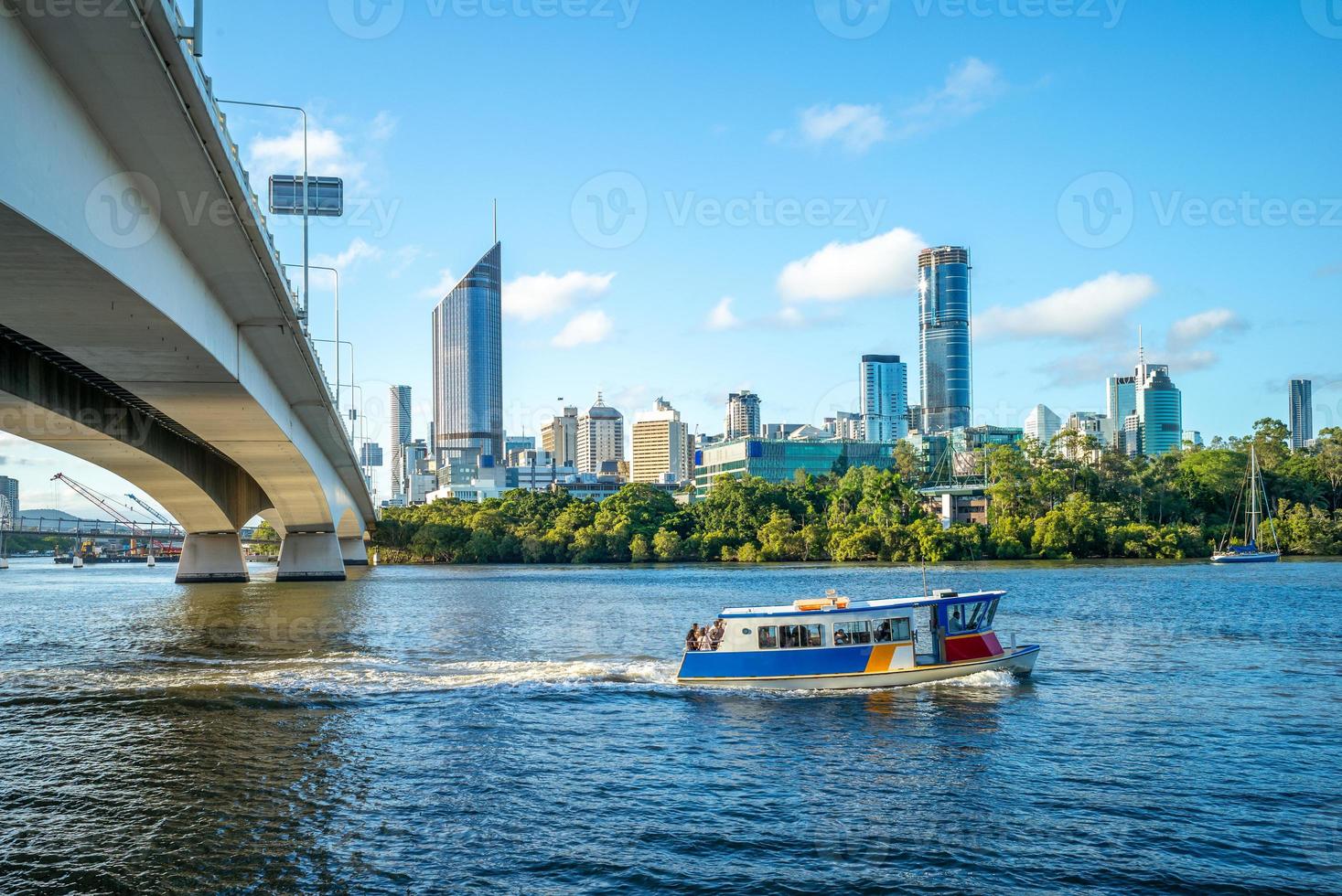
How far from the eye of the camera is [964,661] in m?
33.0

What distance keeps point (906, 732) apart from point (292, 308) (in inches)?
871

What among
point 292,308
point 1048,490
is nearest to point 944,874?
point 292,308

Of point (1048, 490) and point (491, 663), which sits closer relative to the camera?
point (491, 663)

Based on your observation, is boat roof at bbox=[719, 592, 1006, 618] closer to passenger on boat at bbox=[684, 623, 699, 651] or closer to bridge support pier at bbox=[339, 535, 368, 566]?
passenger on boat at bbox=[684, 623, 699, 651]

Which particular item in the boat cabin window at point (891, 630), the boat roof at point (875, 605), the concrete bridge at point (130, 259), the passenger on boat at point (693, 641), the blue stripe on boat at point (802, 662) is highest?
the concrete bridge at point (130, 259)

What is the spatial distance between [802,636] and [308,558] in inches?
2738

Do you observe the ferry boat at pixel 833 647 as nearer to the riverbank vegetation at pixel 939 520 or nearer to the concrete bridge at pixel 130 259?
the concrete bridge at pixel 130 259

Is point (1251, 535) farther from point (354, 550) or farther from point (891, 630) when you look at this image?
point (354, 550)

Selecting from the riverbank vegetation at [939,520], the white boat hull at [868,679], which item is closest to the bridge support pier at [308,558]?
the riverbank vegetation at [939,520]

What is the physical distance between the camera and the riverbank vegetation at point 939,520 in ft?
376

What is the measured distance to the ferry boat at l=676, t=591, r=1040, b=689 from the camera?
105 feet

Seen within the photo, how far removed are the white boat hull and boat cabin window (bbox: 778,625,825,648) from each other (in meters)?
A: 0.95

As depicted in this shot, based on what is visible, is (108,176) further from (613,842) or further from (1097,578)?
(1097,578)

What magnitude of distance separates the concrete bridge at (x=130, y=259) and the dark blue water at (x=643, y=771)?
9.45m
